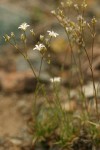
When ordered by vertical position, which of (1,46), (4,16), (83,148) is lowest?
(83,148)

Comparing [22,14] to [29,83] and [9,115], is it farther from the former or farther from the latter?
[9,115]

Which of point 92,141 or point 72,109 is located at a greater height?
point 72,109

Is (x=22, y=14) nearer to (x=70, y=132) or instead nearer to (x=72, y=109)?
(x=72, y=109)

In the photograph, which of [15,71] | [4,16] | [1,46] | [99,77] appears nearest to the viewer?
[99,77]

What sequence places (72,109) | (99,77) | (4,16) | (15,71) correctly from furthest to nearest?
1. (4,16)
2. (15,71)
3. (99,77)
4. (72,109)

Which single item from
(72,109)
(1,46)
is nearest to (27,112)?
(72,109)

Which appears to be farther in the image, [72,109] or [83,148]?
[72,109]

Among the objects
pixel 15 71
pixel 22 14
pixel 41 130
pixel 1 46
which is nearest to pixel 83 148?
pixel 41 130
